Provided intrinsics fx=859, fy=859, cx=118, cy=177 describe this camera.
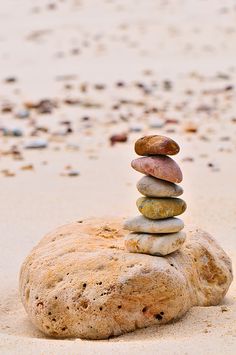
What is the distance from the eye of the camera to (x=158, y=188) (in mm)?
3920

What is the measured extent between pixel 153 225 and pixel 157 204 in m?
0.10

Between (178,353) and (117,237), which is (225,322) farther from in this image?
(117,237)

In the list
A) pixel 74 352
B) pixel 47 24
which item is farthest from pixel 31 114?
pixel 74 352

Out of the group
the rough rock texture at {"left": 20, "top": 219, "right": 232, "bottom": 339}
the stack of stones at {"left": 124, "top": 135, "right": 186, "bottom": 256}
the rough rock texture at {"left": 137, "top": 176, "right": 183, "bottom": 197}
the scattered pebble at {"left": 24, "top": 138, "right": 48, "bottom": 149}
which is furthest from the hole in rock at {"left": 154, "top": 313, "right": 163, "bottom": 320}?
the scattered pebble at {"left": 24, "top": 138, "right": 48, "bottom": 149}

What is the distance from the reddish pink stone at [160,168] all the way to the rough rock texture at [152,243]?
0.88 ft

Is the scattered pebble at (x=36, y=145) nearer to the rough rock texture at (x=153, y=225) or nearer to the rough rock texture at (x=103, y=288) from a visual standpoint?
the rough rock texture at (x=103, y=288)

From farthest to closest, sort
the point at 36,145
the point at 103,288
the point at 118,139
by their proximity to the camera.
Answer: the point at 118,139 < the point at 36,145 < the point at 103,288

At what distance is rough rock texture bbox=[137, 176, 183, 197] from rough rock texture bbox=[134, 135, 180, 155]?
130 millimetres

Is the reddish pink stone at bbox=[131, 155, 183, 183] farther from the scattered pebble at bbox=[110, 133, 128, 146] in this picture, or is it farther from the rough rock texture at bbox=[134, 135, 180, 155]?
the scattered pebble at bbox=[110, 133, 128, 146]

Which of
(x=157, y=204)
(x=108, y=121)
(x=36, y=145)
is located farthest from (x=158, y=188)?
(x=108, y=121)

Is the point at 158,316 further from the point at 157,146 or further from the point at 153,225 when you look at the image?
the point at 157,146

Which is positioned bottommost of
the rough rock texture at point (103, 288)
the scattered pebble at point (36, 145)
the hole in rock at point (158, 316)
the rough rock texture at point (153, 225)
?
the hole in rock at point (158, 316)

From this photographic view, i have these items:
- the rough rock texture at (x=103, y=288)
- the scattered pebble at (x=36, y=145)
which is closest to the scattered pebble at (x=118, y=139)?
the scattered pebble at (x=36, y=145)

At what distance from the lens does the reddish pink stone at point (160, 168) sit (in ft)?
12.8
